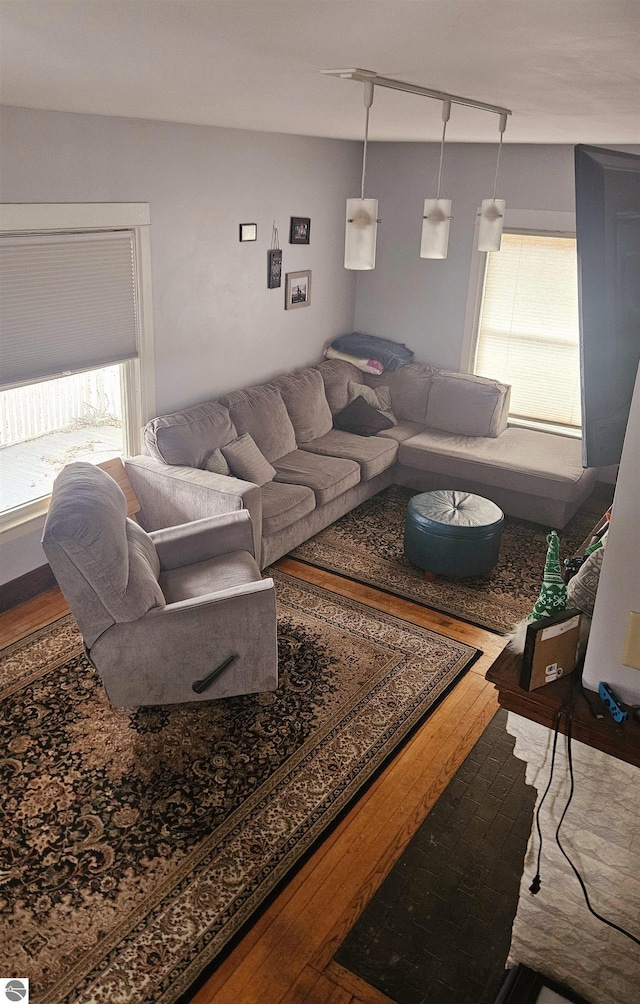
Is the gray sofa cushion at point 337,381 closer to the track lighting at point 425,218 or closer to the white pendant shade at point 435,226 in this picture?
the track lighting at point 425,218

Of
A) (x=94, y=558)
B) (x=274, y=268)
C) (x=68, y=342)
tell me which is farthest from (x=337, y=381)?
(x=94, y=558)

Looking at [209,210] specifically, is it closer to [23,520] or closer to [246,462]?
[246,462]

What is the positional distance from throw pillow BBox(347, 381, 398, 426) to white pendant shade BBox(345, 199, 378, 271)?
2.78 metres

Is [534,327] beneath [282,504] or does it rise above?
above

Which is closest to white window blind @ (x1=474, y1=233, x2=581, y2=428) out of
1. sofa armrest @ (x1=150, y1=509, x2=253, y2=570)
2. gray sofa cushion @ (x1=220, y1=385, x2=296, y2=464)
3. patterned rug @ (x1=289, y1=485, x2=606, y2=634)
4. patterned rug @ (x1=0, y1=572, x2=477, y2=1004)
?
patterned rug @ (x1=289, y1=485, x2=606, y2=634)

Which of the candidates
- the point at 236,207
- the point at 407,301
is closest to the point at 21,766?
the point at 236,207

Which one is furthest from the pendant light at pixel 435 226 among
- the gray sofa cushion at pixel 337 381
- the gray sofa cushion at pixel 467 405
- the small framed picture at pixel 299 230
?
the gray sofa cushion at pixel 337 381

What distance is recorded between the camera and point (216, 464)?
4.60 meters

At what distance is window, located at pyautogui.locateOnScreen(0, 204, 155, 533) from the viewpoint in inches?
145

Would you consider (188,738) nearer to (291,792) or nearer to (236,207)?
(291,792)

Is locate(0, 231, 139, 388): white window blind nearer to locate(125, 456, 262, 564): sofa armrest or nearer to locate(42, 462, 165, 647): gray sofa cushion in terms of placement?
locate(125, 456, 262, 564): sofa armrest

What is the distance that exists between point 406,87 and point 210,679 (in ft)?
7.73

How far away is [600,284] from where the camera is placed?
1.73 m

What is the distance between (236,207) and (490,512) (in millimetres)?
2635
